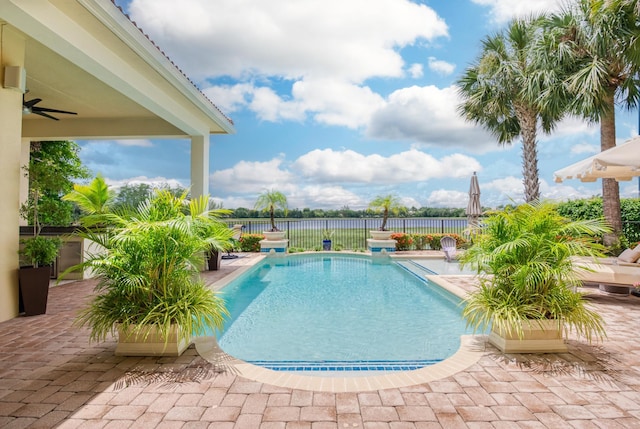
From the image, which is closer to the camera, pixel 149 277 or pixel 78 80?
pixel 149 277

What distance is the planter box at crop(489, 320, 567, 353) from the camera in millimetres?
3273

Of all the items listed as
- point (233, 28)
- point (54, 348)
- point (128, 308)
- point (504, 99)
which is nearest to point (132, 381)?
point (128, 308)

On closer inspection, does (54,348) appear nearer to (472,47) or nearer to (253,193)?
(253,193)

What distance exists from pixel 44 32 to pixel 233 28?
4.63 meters

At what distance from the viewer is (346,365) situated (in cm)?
345

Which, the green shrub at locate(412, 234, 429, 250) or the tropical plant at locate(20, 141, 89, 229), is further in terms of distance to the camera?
the green shrub at locate(412, 234, 429, 250)

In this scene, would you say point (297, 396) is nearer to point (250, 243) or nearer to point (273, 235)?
point (273, 235)

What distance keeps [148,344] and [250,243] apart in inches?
376

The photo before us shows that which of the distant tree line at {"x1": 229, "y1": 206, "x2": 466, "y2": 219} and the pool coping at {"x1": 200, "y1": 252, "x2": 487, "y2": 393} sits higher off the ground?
the distant tree line at {"x1": 229, "y1": 206, "x2": 466, "y2": 219}

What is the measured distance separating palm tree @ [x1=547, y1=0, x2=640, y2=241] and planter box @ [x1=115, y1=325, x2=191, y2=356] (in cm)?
1036

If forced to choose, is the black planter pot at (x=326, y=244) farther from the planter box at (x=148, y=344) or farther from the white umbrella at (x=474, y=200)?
the planter box at (x=148, y=344)

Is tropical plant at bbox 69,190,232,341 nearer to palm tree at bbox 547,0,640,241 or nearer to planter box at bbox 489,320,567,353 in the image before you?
planter box at bbox 489,320,567,353

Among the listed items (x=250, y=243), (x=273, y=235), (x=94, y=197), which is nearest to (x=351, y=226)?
(x=273, y=235)

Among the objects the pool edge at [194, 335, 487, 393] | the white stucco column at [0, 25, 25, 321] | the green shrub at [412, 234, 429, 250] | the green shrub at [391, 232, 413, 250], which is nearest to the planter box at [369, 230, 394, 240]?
the green shrub at [391, 232, 413, 250]
